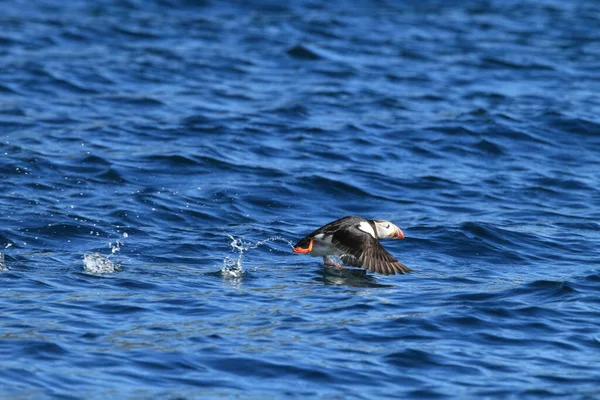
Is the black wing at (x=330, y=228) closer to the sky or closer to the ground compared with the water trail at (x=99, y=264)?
closer to the sky

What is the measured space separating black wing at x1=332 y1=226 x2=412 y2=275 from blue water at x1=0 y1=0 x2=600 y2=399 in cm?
19

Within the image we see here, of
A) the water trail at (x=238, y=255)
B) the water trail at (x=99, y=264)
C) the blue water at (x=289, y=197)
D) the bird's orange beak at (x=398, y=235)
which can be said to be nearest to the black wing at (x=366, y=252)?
the blue water at (x=289, y=197)

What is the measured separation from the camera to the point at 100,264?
375 inches

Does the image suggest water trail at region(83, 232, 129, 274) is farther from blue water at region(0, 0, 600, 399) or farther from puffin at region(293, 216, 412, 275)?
puffin at region(293, 216, 412, 275)

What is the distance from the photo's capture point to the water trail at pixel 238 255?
375 inches

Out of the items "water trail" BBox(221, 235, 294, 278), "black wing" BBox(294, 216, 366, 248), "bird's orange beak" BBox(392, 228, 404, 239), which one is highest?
"black wing" BBox(294, 216, 366, 248)

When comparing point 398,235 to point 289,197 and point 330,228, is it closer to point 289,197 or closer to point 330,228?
point 330,228

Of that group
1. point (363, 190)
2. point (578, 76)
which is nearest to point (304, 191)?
point (363, 190)

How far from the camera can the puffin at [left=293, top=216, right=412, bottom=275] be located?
9461mm

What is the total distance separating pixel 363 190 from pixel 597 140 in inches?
179

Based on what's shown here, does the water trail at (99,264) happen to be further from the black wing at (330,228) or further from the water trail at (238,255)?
the black wing at (330,228)

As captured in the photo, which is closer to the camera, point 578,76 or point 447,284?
point 447,284

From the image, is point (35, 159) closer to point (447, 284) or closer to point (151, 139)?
point (151, 139)

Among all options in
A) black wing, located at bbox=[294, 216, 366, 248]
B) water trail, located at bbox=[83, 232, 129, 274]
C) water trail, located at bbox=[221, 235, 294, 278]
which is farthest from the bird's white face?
water trail, located at bbox=[83, 232, 129, 274]
